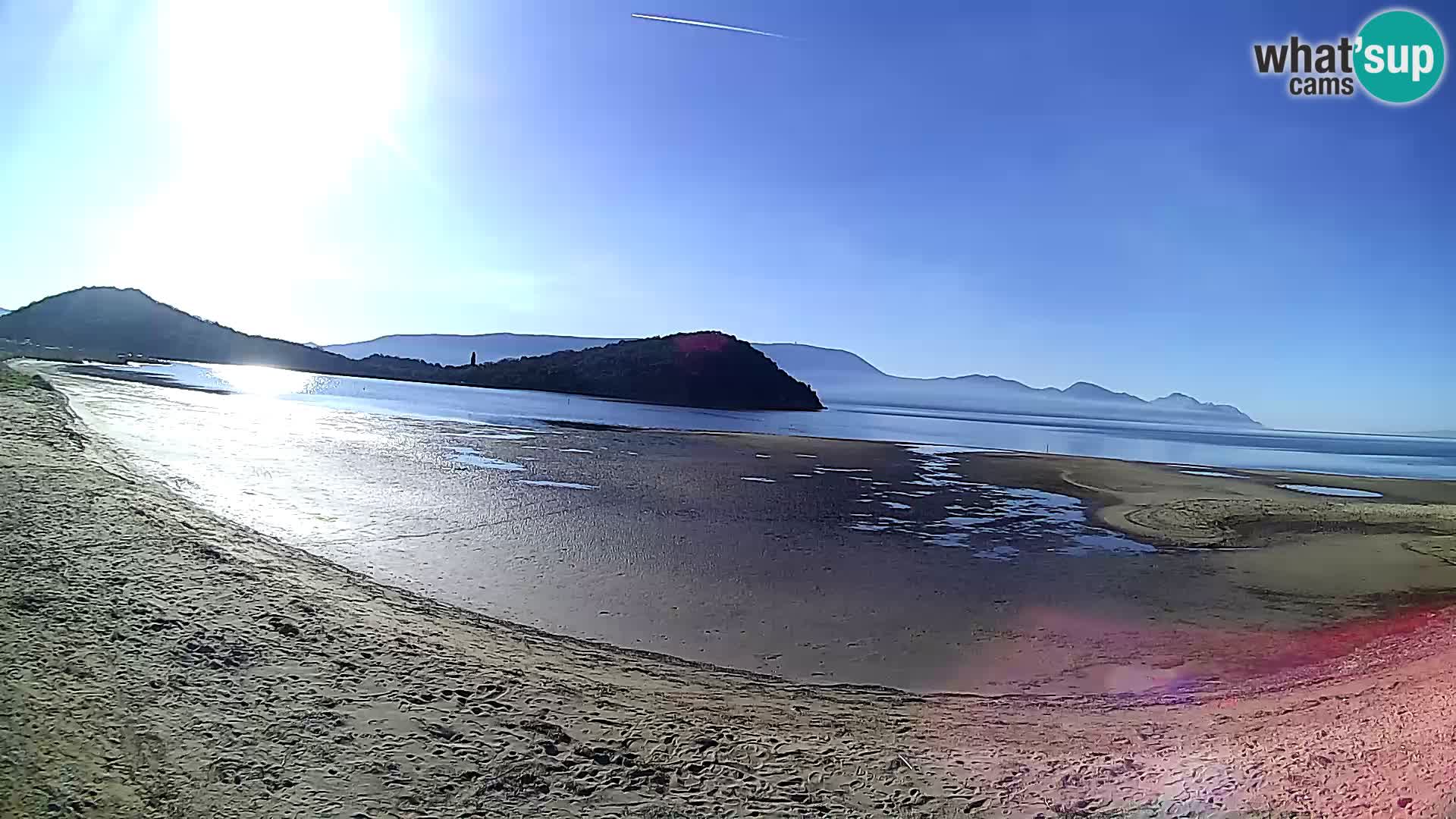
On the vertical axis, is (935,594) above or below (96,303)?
below

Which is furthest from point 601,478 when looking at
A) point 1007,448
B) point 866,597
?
point 1007,448

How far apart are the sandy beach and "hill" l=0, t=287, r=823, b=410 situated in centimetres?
8284

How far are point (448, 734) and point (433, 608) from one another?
3570mm

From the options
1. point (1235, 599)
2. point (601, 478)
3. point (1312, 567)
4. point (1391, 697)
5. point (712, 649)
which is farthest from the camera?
point (601, 478)

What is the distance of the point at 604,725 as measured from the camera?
245 inches

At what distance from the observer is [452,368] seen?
132 meters

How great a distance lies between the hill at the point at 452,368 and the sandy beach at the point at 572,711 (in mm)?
82844

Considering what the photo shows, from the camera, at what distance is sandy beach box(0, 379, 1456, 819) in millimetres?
5090

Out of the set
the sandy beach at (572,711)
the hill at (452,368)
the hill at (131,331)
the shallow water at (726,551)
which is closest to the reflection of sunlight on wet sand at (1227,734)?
the sandy beach at (572,711)

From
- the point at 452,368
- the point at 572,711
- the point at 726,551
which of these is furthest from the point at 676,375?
the point at 572,711

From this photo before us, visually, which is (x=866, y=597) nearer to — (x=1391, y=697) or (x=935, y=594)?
(x=935, y=594)

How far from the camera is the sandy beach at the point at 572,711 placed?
5.09 meters

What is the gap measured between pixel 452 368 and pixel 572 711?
134m

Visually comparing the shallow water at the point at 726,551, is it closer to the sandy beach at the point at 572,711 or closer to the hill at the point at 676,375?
the sandy beach at the point at 572,711
